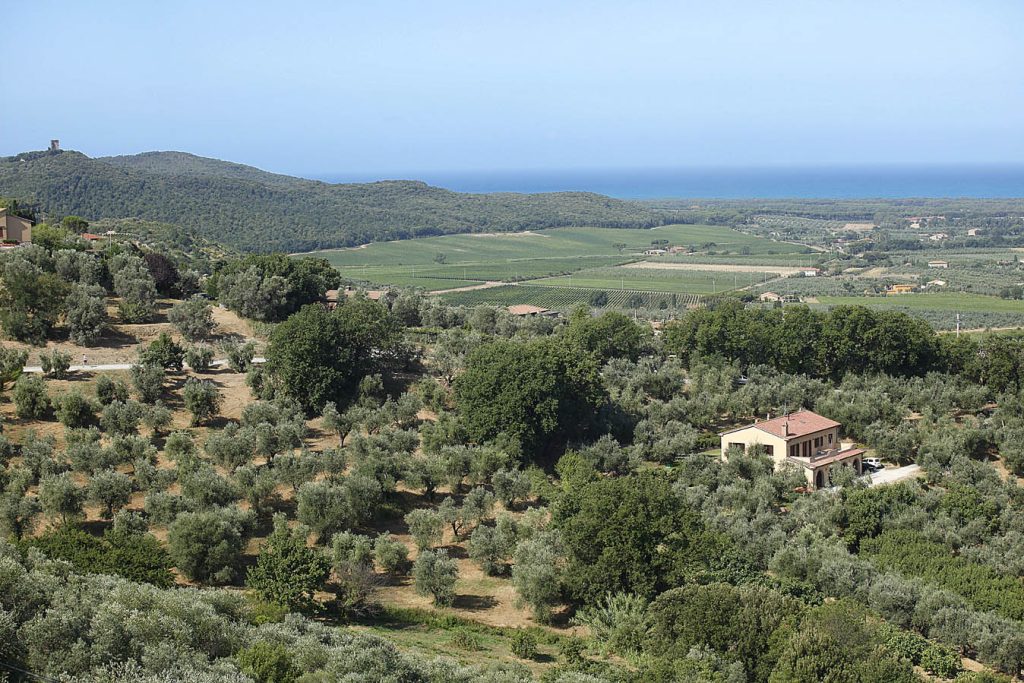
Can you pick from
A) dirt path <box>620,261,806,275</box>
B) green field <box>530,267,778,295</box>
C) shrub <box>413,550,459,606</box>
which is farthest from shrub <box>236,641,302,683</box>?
dirt path <box>620,261,806,275</box>

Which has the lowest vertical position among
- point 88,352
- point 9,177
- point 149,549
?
point 149,549

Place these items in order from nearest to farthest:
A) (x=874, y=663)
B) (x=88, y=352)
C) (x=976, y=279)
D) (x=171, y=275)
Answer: (x=874, y=663)
(x=88, y=352)
(x=171, y=275)
(x=976, y=279)

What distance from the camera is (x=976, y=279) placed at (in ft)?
323

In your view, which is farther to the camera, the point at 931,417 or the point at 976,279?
the point at 976,279

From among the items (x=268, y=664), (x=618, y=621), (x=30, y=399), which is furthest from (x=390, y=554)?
(x=30, y=399)

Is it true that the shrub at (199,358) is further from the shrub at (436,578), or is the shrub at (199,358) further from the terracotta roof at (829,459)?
the terracotta roof at (829,459)

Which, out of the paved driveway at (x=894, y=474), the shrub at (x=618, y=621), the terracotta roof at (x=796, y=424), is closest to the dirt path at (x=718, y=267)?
the terracotta roof at (x=796, y=424)

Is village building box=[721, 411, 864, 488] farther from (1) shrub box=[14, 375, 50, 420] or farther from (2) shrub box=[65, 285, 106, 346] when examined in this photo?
(2) shrub box=[65, 285, 106, 346]

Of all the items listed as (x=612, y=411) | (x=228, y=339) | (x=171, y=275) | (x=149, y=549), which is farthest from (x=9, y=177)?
(x=149, y=549)

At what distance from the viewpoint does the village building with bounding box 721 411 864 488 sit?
37.2 meters

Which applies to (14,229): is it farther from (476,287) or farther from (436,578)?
(476,287)

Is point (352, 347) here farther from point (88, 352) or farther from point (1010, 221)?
point (1010, 221)

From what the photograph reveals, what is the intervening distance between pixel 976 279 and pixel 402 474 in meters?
82.5

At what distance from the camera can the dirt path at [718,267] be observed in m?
114
